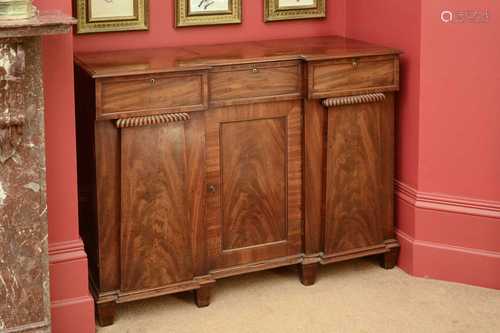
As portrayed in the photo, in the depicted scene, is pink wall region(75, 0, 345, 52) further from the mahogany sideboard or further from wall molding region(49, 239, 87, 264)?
wall molding region(49, 239, 87, 264)

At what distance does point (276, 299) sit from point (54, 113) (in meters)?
1.44

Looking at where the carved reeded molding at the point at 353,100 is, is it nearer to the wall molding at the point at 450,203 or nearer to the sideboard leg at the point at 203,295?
the wall molding at the point at 450,203

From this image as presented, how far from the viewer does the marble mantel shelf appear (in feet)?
9.94

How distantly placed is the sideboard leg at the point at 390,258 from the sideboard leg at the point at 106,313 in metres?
1.49

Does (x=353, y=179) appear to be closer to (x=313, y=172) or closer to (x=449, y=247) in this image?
(x=313, y=172)

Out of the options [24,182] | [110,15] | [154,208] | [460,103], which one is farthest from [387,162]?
[24,182]

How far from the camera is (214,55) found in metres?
4.20

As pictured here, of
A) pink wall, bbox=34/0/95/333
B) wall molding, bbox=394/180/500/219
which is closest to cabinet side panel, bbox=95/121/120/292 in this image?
pink wall, bbox=34/0/95/333

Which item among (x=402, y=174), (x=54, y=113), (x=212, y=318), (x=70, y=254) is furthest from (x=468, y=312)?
(x=54, y=113)

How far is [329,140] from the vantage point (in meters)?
4.32

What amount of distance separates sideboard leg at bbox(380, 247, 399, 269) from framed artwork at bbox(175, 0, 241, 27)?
148cm

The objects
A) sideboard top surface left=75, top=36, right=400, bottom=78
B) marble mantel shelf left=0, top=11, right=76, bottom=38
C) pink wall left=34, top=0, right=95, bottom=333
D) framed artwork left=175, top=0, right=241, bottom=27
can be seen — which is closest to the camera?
marble mantel shelf left=0, top=11, right=76, bottom=38

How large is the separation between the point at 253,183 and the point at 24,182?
1.23 m

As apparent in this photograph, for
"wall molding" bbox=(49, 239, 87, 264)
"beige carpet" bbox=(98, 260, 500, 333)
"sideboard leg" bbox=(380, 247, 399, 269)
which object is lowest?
"beige carpet" bbox=(98, 260, 500, 333)
